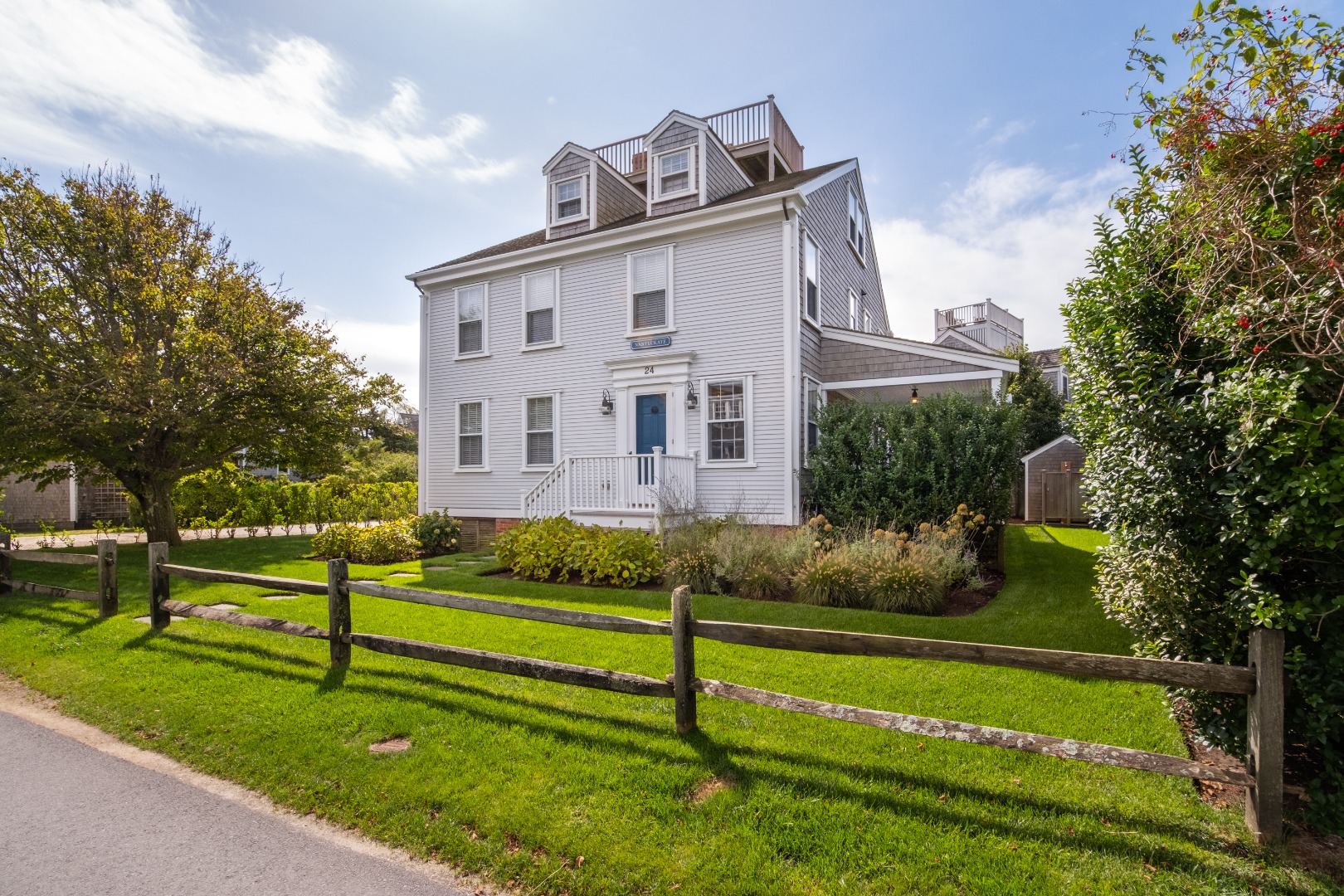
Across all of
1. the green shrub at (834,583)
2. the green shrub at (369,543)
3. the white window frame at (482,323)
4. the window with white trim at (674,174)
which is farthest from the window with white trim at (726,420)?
the green shrub at (369,543)

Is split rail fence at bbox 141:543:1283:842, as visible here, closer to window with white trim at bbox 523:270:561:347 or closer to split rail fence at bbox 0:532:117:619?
split rail fence at bbox 0:532:117:619

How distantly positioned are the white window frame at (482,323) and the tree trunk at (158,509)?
24.2 feet

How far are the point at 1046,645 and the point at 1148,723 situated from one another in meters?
1.78

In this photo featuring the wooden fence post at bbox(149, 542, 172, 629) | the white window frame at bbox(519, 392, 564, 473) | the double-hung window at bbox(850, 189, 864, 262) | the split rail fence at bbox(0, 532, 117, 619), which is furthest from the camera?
the double-hung window at bbox(850, 189, 864, 262)

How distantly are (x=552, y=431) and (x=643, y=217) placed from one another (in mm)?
5588

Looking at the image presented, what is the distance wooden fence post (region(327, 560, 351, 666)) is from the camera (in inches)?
226

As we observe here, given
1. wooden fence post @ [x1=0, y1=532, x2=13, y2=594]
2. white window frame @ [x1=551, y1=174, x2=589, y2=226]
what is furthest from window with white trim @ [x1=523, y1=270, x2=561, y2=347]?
wooden fence post @ [x1=0, y1=532, x2=13, y2=594]

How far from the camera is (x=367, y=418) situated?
17.2 m

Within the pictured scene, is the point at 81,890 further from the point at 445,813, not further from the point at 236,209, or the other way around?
the point at 236,209

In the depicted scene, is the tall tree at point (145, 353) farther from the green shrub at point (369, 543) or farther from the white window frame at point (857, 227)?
the white window frame at point (857, 227)

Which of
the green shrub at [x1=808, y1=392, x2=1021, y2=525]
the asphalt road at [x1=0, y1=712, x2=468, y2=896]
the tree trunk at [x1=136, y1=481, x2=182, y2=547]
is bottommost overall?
the asphalt road at [x1=0, y1=712, x2=468, y2=896]

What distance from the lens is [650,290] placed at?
13688 mm

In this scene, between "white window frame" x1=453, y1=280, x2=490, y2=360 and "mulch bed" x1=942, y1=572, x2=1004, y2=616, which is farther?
"white window frame" x1=453, y1=280, x2=490, y2=360

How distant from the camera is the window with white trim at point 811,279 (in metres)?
13.2
